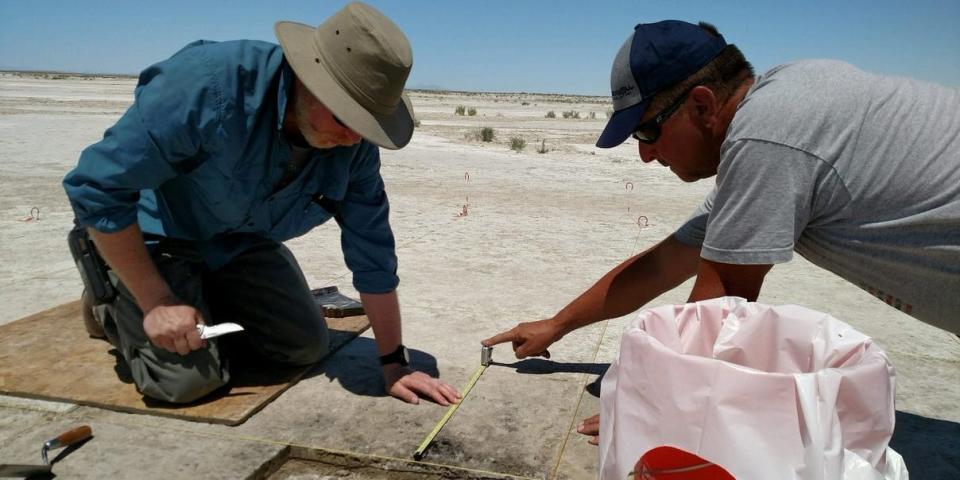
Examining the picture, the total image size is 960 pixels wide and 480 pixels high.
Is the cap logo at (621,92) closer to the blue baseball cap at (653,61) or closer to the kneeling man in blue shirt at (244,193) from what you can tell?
the blue baseball cap at (653,61)

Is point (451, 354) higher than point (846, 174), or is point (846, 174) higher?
point (846, 174)

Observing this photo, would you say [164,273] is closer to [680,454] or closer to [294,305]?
[294,305]

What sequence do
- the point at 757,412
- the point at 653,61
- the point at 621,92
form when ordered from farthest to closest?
the point at 621,92, the point at 653,61, the point at 757,412

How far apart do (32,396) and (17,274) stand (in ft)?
6.35

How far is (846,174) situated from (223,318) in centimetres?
235

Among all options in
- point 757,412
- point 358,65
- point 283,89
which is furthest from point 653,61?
point 283,89

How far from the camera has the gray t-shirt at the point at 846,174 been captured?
165 centimetres

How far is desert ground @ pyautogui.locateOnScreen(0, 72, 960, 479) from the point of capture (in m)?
2.10

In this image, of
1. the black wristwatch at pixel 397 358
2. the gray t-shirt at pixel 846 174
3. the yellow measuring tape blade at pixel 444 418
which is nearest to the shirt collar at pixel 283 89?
the black wristwatch at pixel 397 358

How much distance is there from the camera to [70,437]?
2.07m

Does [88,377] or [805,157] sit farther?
[88,377]

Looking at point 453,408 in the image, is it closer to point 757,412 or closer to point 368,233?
point 368,233

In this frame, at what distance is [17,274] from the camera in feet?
13.1

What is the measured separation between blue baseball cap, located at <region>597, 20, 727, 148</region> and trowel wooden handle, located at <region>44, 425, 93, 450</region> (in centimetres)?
181
